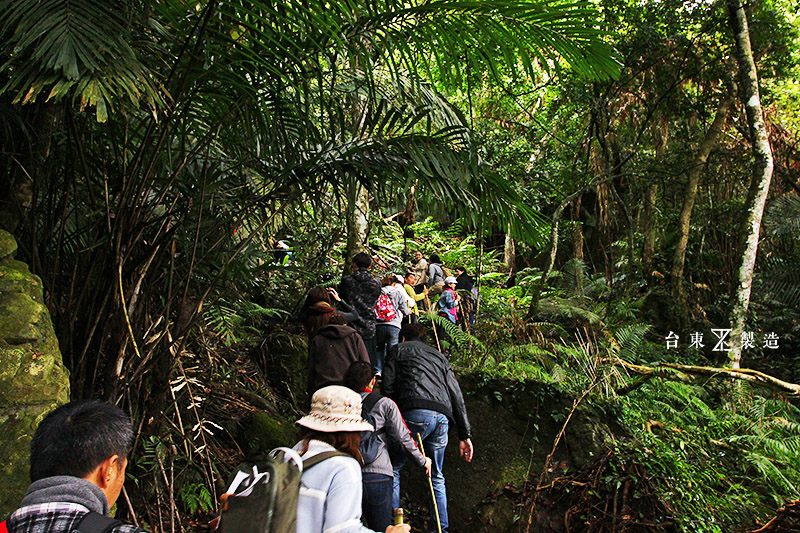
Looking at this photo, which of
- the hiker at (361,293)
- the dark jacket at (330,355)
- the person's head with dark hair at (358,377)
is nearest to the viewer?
the person's head with dark hair at (358,377)

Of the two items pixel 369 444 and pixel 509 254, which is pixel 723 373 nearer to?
pixel 369 444

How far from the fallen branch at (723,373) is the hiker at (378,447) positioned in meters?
3.17

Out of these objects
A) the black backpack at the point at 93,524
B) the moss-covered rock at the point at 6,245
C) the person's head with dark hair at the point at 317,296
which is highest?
the moss-covered rock at the point at 6,245

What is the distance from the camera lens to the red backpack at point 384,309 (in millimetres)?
6840

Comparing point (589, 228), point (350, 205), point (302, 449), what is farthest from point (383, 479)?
point (589, 228)

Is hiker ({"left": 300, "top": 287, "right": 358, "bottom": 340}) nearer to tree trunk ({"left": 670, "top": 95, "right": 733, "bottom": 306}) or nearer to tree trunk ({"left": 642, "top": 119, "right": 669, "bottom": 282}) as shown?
tree trunk ({"left": 670, "top": 95, "right": 733, "bottom": 306})

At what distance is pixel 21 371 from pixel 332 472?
1.54 meters

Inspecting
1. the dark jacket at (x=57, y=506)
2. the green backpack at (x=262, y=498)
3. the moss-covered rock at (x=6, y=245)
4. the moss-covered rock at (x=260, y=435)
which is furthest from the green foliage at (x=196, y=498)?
the dark jacket at (x=57, y=506)

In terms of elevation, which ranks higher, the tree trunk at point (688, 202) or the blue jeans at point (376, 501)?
the tree trunk at point (688, 202)

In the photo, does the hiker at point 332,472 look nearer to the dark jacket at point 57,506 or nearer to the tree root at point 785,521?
the dark jacket at point 57,506

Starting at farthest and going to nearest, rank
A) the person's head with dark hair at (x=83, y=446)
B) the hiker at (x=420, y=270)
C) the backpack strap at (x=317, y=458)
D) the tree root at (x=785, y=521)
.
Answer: the hiker at (x=420, y=270) < the tree root at (x=785, y=521) < the backpack strap at (x=317, y=458) < the person's head with dark hair at (x=83, y=446)

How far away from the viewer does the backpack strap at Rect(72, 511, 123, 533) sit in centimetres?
139

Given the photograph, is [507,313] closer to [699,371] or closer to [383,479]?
[699,371]

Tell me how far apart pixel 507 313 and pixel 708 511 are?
5.28 metres
